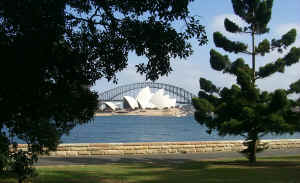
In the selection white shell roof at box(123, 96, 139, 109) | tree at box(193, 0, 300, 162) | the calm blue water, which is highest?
white shell roof at box(123, 96, 139, 109)

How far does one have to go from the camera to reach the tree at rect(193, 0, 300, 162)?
19.0 m

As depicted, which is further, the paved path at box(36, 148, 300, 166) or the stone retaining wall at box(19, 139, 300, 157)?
the stone retaining wall at box(19, 139, 300, 157)

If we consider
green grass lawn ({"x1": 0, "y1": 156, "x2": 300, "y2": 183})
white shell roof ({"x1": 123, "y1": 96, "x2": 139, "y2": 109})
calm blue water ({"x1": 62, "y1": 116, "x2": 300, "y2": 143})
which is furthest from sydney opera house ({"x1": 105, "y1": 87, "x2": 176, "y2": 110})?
green grass lawn ({"x1": 0, "y1": 156, "x2": 300, "y2": 183})

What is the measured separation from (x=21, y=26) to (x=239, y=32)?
1600cm

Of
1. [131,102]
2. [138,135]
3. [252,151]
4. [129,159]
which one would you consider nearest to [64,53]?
[129,159]

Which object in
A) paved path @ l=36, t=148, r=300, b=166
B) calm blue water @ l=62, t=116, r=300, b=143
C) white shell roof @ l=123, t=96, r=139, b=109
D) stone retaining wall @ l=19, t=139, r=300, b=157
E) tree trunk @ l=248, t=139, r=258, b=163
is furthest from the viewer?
white shell roof @ l=123, t=96, r=139, b=109

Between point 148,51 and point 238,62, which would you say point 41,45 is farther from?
point 238,62

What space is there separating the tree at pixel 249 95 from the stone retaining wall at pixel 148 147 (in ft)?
6.78

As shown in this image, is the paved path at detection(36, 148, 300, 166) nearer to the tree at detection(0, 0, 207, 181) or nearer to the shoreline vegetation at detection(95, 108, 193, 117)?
the tree at detection(0, 0, 207, 181)

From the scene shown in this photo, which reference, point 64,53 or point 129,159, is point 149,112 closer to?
point 129,159

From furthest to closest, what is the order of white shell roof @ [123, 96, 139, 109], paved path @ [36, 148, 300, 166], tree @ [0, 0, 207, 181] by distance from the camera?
white shell roof @ [123, 96, 139, 109] → paved path @ [36, 148, 300, 166] → tree @ [0, 0, 207, 181]

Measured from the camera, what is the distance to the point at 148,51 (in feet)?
26.1

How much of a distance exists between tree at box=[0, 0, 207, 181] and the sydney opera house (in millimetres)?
154695

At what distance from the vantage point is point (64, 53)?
7383 millimetres
